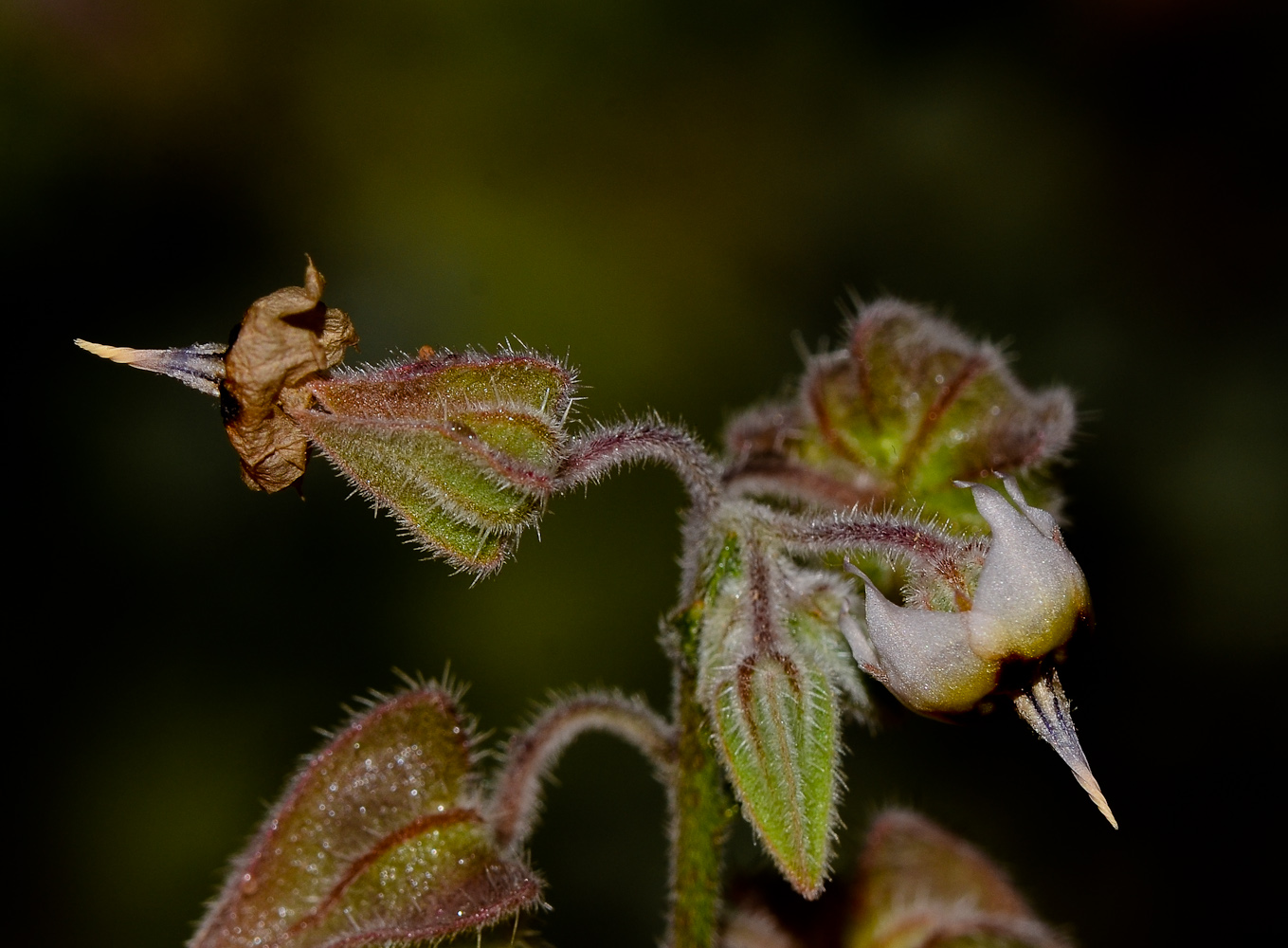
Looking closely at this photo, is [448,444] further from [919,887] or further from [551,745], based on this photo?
[919,887]

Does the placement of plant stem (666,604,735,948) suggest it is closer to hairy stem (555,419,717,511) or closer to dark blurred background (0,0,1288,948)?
hairy stem (555,419,717,511)

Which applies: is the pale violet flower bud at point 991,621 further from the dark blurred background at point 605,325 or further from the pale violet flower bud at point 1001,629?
the dark blurred background at point 605,325

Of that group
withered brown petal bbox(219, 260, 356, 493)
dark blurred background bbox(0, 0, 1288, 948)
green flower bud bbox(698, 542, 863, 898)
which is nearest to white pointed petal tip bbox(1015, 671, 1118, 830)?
green flower bud bbox(698, 542, 863, 898)

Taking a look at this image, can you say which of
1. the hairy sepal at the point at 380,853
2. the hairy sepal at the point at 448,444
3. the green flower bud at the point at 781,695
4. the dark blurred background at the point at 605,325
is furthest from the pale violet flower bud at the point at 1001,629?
the dark blurred background at the point at 605,325

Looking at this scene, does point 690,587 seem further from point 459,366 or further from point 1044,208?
point 1044,208

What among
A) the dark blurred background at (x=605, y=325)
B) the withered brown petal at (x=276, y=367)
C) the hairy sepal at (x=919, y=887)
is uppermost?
the dark blurred background at (x=605, y=325)

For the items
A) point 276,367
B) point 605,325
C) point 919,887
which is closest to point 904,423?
point 919,887

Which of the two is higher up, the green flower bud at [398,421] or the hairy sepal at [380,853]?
the green flower bud at [398,421]

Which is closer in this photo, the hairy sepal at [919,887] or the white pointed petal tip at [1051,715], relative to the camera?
the white pointed petal tip at [1051,715]
